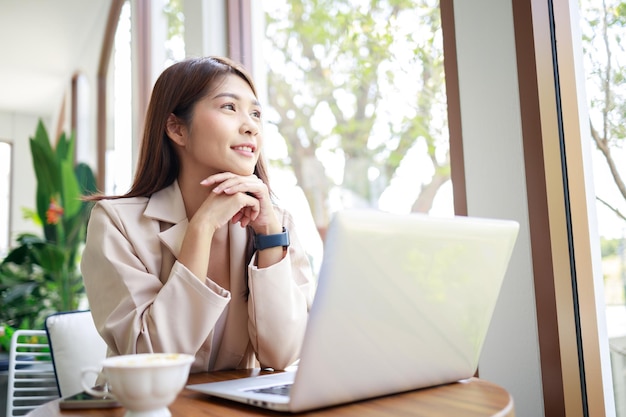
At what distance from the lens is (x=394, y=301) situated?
743 millimetres

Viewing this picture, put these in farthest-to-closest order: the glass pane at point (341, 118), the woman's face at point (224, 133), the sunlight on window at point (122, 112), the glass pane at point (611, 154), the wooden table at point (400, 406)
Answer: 1. the sunlight on window at point (122, 112)
2. the glass pane at point (341, 118)
3. the woman's face at point (224, 133)
4. the glass pane at point (611, 154)
5. the wooden table at point (400, 406)

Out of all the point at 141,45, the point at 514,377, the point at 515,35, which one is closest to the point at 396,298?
the point at 514,377

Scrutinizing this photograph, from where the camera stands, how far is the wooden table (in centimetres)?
75

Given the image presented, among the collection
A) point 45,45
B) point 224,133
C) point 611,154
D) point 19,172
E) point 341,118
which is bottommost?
point 611,154

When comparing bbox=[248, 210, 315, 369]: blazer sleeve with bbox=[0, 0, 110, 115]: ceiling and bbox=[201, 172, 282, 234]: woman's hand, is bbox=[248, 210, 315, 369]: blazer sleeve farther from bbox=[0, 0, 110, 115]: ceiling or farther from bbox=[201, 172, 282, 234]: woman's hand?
bbox=[0, 0, 110, 115]: ceiling

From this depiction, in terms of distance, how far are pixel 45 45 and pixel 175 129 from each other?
553 centimetres

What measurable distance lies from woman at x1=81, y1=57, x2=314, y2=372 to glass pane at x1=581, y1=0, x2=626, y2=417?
0.64 metres

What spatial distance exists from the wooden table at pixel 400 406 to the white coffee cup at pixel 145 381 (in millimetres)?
122

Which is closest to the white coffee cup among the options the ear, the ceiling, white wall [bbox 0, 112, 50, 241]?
the ear

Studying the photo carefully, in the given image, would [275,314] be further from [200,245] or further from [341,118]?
[341,118]

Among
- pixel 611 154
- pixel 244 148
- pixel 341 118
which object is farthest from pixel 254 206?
pixel 341 118

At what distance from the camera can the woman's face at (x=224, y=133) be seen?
1.34 m

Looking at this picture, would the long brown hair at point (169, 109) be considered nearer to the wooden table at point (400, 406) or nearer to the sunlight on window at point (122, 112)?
the wooden table at point (400, 406)

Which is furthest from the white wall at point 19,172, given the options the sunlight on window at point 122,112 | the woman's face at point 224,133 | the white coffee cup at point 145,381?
the white coffee cup at point 145,381
